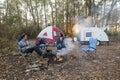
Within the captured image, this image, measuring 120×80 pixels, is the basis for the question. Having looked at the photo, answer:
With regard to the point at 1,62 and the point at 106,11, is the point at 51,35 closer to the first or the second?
the point at 1,62

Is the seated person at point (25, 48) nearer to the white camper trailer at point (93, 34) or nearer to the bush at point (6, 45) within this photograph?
the bush at point (6, 45)

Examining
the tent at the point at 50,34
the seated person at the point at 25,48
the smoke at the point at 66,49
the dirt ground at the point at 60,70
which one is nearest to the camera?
the dirt ground at the point at 60,70

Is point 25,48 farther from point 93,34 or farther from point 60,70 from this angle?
point 93,34

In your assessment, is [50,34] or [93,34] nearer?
[50,34]

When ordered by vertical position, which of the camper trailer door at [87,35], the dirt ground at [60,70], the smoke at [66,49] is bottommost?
the dirt ground at [60,70]

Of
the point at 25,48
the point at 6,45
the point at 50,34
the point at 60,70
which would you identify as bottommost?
the point at 60,70

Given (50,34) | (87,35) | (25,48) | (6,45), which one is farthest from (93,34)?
(6,45)

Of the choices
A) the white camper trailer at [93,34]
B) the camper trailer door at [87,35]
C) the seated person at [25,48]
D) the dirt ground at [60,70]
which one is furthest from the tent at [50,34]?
the dirt ground at [60,70]

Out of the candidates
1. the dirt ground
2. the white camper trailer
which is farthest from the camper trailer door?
the dirt ground

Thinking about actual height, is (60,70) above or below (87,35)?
below

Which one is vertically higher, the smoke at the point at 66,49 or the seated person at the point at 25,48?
the seated person at the point at 25,48

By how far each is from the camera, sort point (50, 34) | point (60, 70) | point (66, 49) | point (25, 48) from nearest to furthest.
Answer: point (60, 70)
point (25, 48)
point (66, 49)
point (50, 34)

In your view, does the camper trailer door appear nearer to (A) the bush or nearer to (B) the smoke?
(B) the smoke

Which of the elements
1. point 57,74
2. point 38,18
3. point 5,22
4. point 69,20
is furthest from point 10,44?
point 38,18
